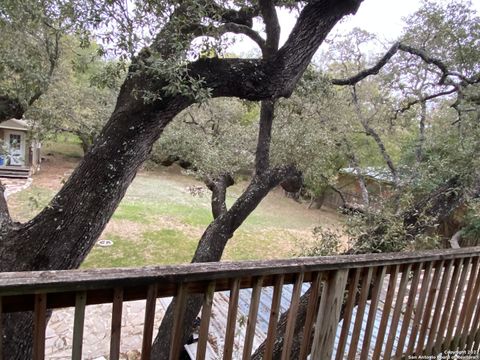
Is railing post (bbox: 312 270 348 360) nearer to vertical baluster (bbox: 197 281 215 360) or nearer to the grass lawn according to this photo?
vertical baluster (bbox: 197 281 215 360)

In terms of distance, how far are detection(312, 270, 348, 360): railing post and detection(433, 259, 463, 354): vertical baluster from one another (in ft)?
3.08

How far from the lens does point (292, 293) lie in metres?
1.29

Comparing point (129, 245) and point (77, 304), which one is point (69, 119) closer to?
point (129, 245)

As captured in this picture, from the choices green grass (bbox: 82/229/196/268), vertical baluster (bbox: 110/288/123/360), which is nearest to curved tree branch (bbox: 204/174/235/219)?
green grass (bbox: 82/229/196/268)

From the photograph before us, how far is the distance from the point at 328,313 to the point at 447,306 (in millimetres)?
1030

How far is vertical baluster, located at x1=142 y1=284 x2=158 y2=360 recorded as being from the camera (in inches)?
38.3

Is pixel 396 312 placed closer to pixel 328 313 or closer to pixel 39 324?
pixel 328 313

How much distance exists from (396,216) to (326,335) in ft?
5.01

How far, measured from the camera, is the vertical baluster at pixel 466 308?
6.53 feet

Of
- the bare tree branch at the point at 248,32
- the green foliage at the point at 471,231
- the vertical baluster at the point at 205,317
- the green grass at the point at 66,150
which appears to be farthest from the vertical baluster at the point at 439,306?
the green grass at the point at 66,150

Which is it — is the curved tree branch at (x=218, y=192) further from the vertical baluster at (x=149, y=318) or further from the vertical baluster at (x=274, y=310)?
the vertical baluster at (x=149, y=318)

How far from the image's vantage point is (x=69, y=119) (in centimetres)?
796

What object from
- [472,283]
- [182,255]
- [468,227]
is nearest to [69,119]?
[182,255]

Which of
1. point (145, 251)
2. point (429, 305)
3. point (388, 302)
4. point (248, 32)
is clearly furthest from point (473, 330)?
point (145, 251)
